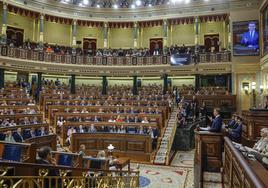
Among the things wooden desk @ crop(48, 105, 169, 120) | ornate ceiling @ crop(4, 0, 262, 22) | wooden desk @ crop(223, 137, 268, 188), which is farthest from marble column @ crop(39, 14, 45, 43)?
wooden desk @ crop(223, 137, 268, 188)

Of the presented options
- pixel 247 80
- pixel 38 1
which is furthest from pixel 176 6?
A: pixel 38 1

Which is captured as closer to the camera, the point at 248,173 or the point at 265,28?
the point at 248,173

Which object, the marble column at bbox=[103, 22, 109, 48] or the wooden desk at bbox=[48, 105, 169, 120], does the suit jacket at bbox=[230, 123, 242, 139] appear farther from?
the marble column at bbox=[103, 22, 109, 48]

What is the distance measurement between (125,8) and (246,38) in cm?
1003

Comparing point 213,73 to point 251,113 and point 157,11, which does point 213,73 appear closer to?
point 157,11

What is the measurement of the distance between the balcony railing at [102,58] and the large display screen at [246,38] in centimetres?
108

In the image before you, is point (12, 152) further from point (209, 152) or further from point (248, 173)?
point (209, 152)

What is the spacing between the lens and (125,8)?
70.4ft

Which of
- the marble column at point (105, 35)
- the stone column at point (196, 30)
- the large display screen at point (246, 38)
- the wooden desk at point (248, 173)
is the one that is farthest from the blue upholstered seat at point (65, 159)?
the marble column at point (105, 35)

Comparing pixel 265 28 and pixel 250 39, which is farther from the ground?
pixel 265 28

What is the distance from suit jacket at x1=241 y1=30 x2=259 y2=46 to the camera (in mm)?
15867

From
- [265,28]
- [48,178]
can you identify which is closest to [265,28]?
[265,28]

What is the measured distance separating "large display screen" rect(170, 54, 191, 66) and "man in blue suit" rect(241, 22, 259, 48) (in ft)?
12.5

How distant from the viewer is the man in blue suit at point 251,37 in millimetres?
15898
